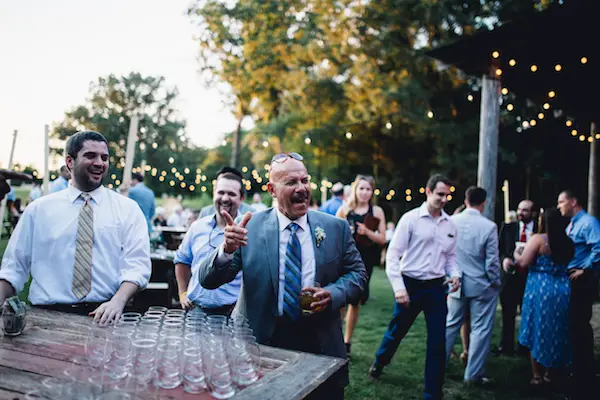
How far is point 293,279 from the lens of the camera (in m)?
2.52

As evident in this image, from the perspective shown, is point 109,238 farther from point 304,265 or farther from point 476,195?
point 476,195

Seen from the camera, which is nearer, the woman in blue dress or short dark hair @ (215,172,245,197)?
short dark hair @ (215,172,245,197)

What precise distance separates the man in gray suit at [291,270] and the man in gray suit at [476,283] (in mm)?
2629

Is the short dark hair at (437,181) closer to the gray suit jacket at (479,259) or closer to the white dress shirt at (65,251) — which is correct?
the gray suit jacket at (479,259)

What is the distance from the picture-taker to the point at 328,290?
8.12ft

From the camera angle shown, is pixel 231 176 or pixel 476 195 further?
pixel 476 195

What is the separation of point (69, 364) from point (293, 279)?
3.73 feet

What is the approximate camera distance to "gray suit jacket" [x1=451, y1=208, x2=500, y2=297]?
4859 mm

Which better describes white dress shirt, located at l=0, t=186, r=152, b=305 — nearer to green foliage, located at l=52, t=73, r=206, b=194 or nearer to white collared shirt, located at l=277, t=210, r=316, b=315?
white collared shirt, located at l=277, t=210, r=316, b=315

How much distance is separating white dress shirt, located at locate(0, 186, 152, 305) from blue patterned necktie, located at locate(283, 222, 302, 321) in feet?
3.18

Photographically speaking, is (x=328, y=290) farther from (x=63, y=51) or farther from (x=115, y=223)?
(x=63, y=51)

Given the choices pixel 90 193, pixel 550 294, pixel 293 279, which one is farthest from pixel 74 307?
pixel 550 294

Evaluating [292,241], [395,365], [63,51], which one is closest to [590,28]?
[395,365]

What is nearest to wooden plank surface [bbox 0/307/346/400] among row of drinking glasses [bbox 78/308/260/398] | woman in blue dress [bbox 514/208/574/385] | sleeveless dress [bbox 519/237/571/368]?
row of drinking glasses [bbox 78/308/260/398]
